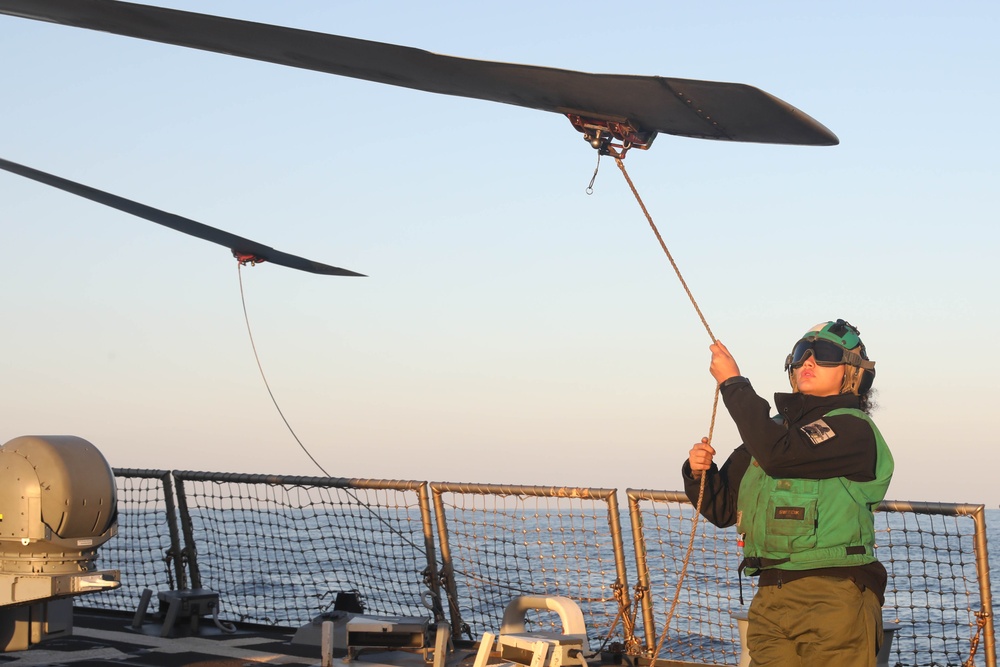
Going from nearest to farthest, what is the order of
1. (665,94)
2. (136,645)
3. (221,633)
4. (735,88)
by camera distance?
(735,88) < (665,94) < (136,645) < (221,633)

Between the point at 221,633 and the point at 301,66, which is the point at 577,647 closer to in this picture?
the point at 301,66

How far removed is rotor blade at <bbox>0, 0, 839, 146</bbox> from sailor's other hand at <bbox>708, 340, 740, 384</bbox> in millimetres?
808

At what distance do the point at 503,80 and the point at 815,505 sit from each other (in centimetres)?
188

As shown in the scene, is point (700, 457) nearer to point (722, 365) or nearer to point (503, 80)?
point (722, 365)

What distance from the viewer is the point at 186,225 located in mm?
7770

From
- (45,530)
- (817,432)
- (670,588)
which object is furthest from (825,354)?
(670,588)

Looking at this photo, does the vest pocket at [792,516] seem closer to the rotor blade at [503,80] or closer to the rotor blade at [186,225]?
the rotor blade at [503,80]

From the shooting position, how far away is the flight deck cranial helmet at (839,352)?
13.9ft

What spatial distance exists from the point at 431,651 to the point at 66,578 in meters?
2.44

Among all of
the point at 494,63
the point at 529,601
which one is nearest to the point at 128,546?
the point at 529,601

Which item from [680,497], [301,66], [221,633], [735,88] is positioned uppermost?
[301,66]

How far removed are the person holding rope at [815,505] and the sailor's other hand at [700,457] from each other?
204mm

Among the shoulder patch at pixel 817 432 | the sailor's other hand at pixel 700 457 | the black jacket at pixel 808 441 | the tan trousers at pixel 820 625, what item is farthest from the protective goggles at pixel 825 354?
the tan trousers at pixel 820 625

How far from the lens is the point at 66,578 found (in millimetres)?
6418
